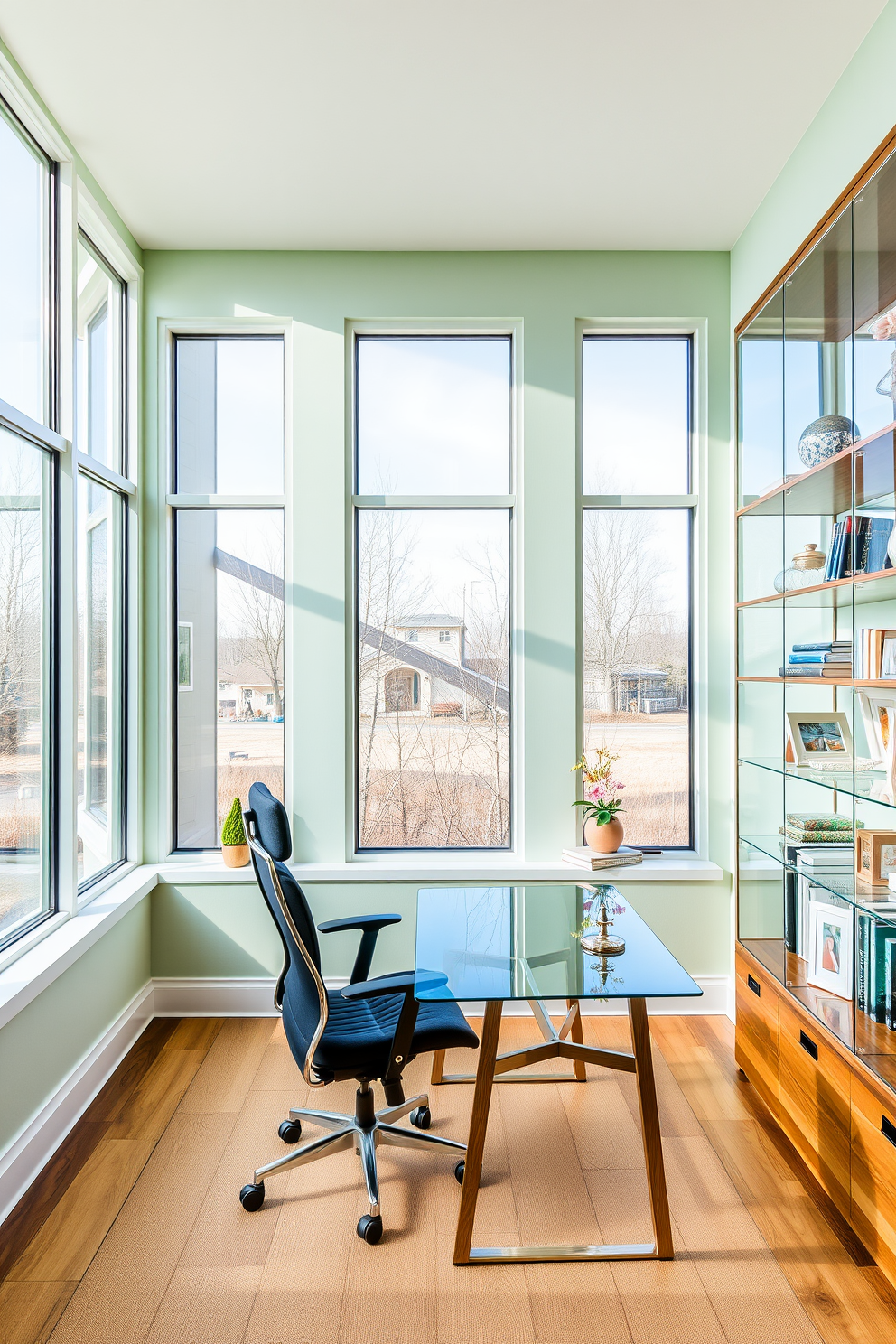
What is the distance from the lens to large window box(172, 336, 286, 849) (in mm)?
3646

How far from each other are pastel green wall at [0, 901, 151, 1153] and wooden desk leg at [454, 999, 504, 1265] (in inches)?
51.4

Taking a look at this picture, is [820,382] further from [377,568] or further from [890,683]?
[377,568]

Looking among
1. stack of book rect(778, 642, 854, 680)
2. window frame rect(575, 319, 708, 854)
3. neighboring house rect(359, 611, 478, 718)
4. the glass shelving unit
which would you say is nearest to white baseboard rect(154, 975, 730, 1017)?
window frame rect(575, 319, 708, 854)

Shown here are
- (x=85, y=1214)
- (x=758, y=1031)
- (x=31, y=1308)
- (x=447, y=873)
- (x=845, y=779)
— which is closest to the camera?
(x=31, y=1308)

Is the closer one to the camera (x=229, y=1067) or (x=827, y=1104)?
(x=827, y=1104)

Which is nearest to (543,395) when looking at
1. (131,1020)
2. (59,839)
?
(59,839)

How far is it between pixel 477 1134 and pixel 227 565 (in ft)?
8.38

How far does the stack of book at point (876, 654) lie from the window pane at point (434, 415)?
1.89 meters

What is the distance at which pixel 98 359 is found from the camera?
3260 millimetres

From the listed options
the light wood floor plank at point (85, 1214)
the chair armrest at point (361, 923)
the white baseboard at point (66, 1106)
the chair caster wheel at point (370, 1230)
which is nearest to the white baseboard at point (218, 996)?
the white baseboard at point (66, 1106)

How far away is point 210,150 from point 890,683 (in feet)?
9.25

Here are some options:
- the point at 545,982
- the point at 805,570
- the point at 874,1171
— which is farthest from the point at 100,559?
the point at 874,1171

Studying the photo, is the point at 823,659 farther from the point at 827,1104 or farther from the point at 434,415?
the point at 434,415

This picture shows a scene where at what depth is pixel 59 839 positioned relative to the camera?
9.13 feet
